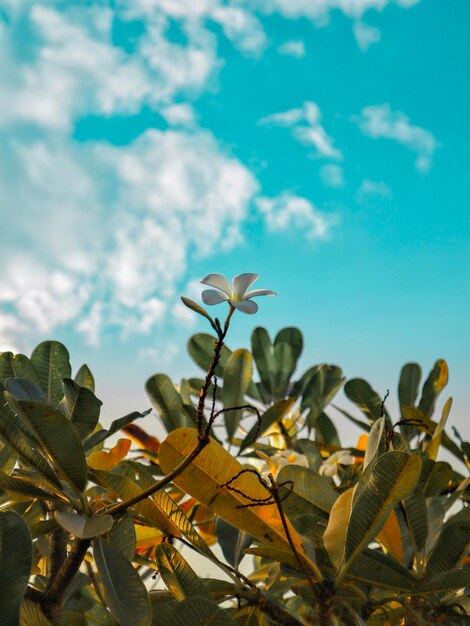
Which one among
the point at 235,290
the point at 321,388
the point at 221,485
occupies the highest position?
the point at 321,388

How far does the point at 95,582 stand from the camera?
1.40m

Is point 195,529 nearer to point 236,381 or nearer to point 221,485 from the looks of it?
point 221,485

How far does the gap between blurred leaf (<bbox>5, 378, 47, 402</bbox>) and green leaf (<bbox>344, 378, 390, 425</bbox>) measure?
116cm

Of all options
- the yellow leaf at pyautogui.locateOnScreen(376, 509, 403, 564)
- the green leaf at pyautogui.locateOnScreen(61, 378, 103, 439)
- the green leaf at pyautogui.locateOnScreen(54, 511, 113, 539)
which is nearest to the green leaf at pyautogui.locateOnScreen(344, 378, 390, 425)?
the yellow leaf at pyautogui.locateOnScreen(376, 509, 403, 564)

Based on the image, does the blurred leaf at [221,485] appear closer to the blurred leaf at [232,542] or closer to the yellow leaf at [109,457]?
the blurred leaf at [232,542]

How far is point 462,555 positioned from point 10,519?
749mm

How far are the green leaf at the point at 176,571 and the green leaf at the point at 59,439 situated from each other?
7.8 inches

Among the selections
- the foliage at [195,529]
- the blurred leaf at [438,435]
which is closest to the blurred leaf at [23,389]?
the foliage at [195,529]

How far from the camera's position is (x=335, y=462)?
1.68 metres

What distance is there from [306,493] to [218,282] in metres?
0.49

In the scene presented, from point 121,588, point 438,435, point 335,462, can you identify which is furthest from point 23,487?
point 335,462

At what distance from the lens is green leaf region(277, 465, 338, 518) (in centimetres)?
115

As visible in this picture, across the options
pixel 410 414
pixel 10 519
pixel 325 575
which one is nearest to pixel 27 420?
pixel 10 519

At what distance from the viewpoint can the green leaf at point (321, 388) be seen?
6.56 feet
